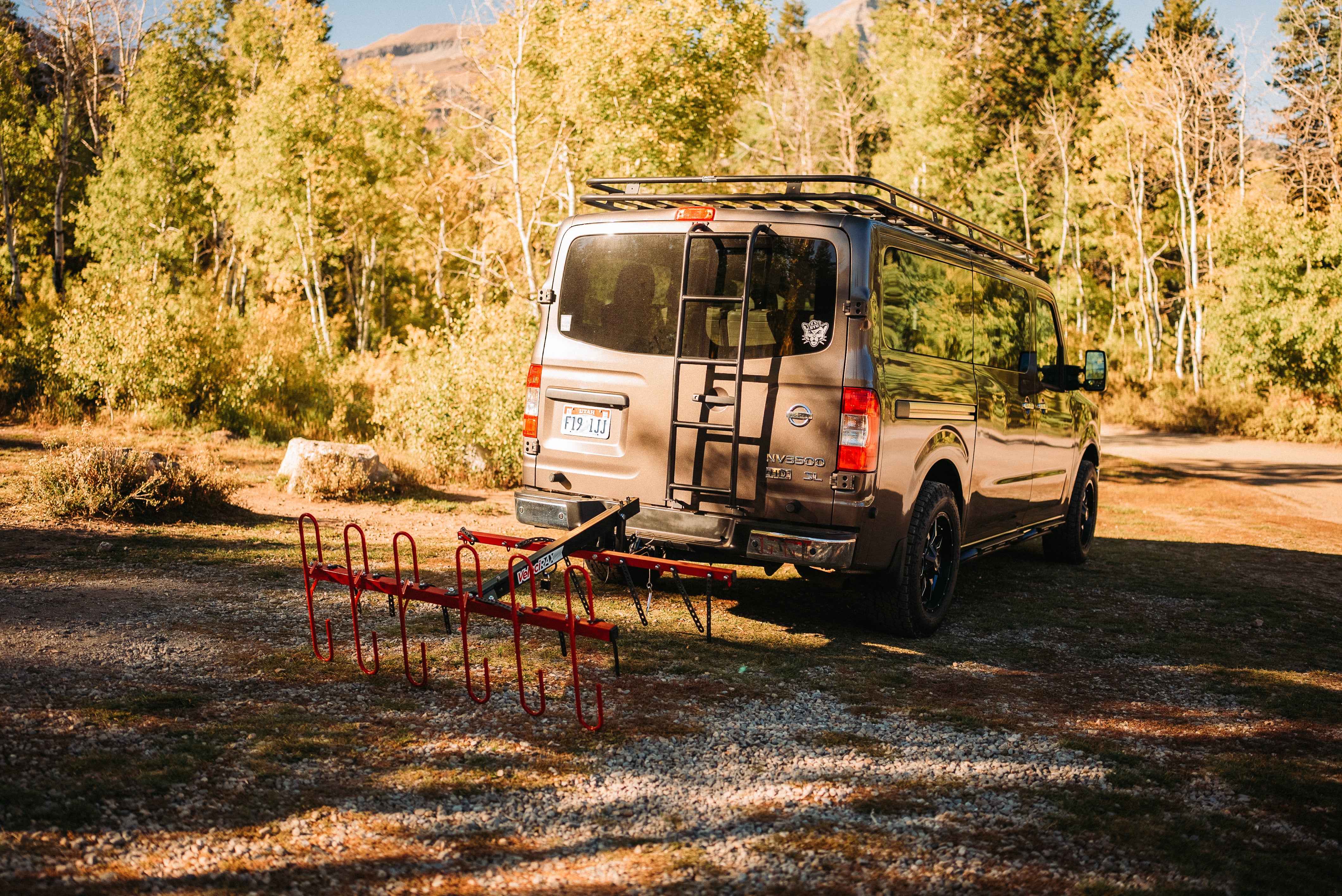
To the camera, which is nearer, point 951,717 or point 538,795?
point 538,795

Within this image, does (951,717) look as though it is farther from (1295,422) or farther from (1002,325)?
(1295,422)

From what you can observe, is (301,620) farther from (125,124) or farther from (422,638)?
(125,124)

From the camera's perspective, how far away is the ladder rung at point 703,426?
5.73m

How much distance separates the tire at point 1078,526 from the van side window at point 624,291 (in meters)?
5.02

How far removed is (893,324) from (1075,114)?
4218 cm

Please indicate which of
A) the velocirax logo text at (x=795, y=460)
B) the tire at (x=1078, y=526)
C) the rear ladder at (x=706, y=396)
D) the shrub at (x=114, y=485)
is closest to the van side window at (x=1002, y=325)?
the tire at (x=1078, y=526)

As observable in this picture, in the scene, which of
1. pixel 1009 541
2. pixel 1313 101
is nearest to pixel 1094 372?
pixel 1009 541

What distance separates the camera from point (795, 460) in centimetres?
563

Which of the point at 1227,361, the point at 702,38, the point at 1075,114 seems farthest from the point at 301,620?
the point at 1075,114

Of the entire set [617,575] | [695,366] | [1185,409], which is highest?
[1185,409]

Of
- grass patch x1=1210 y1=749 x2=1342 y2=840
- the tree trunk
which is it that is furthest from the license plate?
the tree trunk

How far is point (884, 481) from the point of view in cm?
569

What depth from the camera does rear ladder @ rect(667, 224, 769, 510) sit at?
18.7 feet

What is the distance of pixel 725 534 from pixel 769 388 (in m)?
0.86
